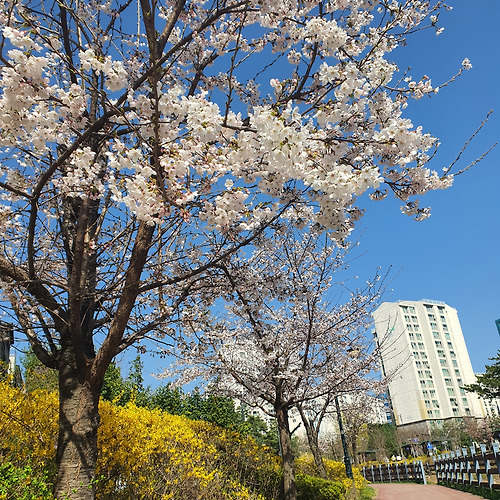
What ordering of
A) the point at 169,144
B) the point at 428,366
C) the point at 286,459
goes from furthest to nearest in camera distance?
the point at 428,366, the point at 286,459, the point at 169,144

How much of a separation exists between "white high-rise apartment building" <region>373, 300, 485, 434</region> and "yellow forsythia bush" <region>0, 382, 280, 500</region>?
64.6m

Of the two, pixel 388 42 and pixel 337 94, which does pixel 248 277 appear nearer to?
pixel 337 94

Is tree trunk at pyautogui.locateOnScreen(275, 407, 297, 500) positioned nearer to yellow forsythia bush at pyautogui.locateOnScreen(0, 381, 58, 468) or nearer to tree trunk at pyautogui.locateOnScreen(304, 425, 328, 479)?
yellow forsythia bush at pyautogui.locateOnScreen(0, 381, 58, 468)

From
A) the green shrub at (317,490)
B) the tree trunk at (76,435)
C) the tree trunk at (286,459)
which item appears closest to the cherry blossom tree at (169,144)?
the tree trunk at (76,435)

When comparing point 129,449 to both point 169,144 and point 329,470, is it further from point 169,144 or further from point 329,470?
point 329,470

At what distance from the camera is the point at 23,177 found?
4.84 metres

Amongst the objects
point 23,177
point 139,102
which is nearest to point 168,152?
point 139,102

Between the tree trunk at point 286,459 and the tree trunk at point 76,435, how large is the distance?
539 centimetres

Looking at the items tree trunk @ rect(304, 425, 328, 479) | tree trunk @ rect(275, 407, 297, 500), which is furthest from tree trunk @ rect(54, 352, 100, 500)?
tree trunk @ rect(304, 425, 328, 479)

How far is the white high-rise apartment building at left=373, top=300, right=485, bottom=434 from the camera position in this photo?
7050 centimetres

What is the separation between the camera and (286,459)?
8.41m

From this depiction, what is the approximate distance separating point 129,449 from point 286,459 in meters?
4.01

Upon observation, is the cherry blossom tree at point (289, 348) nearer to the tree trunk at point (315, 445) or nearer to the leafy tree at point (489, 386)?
the tree trunk at point (315, 445)

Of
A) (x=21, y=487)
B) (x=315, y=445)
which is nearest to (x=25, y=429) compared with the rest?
(x=21, y=487)
